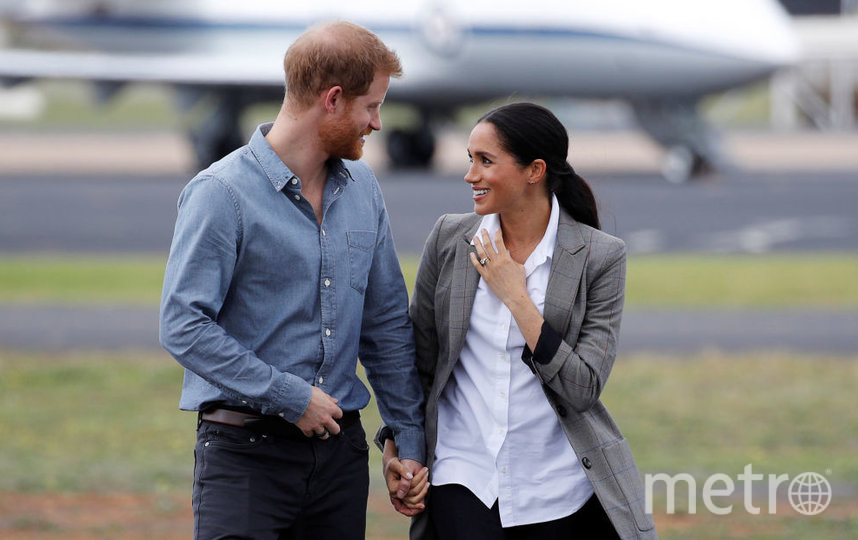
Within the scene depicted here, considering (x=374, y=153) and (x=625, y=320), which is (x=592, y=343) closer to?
(x=625, y=320)

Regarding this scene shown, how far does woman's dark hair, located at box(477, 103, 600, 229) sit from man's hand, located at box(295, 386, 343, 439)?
0.72 meters

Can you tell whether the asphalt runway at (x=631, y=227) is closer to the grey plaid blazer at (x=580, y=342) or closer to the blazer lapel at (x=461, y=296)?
the grey plaid blazer at (x=580, y=342)

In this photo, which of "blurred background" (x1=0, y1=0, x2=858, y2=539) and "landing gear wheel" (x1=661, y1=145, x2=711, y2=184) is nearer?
"blurred background" (x1=0, y1=0, x2=858, y2=539)

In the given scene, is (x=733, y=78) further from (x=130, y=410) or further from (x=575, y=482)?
(x=575, y=482)

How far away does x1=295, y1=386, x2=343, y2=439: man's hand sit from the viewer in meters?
2.95

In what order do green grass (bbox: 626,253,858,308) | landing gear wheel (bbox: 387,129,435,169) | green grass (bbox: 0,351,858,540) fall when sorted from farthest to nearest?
landing gear wheel (bbox: 387,129,435,169)
green grass (bbox: 626,253,858,308)
green grass (bbox: 0,351,858,540)

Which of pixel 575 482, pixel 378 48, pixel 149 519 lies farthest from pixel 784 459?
pixel 378 48

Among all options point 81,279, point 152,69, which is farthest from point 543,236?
point 152,69

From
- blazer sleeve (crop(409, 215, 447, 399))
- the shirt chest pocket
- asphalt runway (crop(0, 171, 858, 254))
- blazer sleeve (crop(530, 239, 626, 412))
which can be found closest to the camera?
blazer sleeve (crop(530, 239, 626, 412))

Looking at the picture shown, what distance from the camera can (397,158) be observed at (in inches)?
1179

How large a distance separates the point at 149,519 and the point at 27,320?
591 cm

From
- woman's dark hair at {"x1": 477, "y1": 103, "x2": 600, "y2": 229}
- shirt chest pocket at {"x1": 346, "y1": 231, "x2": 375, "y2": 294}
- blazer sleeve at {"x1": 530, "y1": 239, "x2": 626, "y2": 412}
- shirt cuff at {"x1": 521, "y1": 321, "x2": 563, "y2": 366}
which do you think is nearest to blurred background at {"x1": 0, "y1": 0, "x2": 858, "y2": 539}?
woman's dark hair at {"x1": 477, "y1": 103, "x2": 600, "y2": 229}

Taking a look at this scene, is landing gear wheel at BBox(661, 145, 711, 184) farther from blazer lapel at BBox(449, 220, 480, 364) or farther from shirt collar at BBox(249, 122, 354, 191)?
shirt collar at BBox(249, 122, 354, 191)

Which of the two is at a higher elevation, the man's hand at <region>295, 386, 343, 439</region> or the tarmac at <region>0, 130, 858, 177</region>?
the tarmac at <region>0, 130, 858, 177</region>
